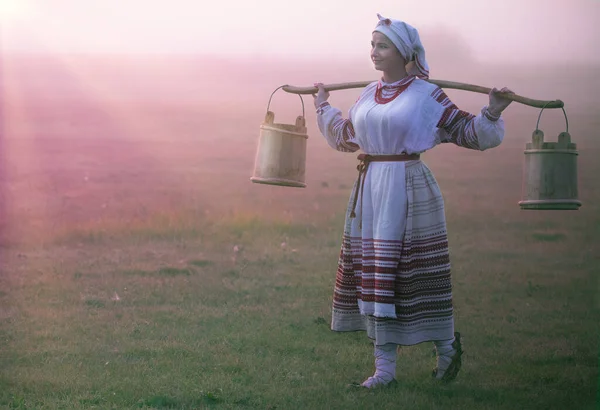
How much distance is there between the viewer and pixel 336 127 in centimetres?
499

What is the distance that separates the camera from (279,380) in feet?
16.5

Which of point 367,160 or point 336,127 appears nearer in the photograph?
point 367,160

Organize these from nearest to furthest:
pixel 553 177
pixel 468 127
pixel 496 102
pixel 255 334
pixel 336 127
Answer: pixel 496 102
pixel 468 127
pixel 553 177
pixel 336 127
pixel 255 334

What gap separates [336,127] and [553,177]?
3.60ft

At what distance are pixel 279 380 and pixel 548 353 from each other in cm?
176

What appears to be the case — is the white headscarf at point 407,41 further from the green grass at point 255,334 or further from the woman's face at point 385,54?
the green grass at point 255,334

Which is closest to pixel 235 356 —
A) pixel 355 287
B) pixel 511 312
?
→ pixel 355 287

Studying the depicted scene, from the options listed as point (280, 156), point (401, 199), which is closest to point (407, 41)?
point (401, 199)

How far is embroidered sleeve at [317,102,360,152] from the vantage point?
16.3 feet

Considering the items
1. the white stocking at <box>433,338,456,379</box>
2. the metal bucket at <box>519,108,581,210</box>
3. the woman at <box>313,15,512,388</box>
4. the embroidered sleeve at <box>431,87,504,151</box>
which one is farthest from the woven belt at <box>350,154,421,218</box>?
the white stocking at <box>433,338,456,379</box>

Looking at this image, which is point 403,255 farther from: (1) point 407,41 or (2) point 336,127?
(1) point 407,41

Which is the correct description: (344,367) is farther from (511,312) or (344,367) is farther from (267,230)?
(267,230)

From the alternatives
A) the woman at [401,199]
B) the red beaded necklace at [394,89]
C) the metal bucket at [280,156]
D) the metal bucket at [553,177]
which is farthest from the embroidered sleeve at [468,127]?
the metal bucket at [280,156]

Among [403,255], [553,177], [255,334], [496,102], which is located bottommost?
[255,334]
